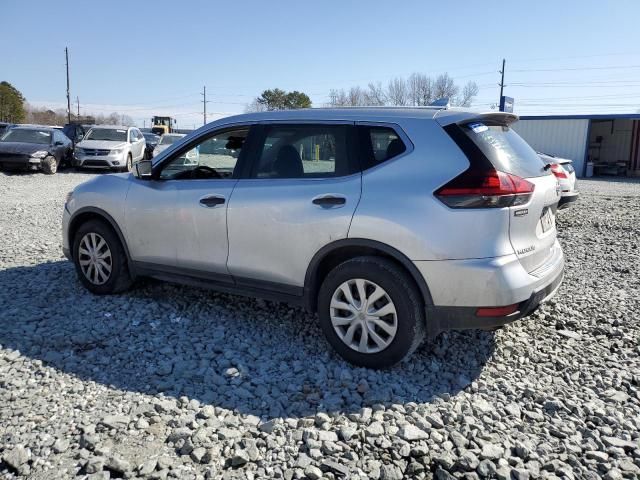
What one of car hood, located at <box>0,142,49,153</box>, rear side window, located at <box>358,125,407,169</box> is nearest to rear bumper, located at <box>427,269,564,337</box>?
rear side window, located at <box>358,125,407,169</box>

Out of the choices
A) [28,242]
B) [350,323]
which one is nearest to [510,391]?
[350,323]

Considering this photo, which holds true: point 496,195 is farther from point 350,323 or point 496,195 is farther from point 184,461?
point 184,461

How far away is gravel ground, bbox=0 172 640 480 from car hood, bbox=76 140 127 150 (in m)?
15.6

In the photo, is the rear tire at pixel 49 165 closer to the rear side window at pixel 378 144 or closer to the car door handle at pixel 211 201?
the car door handle at pixel 211 201

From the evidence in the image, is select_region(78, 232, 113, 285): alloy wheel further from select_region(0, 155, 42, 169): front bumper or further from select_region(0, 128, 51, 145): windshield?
select_region(0, 128, 51, 145): windshield

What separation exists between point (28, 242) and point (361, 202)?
6.07 m

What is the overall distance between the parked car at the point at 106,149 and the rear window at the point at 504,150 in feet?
56.3

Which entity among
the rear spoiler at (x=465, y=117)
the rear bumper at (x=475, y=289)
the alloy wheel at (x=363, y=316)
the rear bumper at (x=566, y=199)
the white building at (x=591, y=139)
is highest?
the white building at (x=591, y=139)

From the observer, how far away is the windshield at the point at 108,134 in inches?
809

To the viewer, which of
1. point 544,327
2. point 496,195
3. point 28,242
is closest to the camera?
point 496,195

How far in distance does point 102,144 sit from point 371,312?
18772 mm

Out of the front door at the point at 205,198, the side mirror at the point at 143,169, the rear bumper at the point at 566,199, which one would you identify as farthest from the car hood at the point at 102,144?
the front door at the point at 205,198

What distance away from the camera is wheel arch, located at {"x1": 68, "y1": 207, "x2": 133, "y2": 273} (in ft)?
16.4

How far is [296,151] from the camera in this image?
13.5 ft
